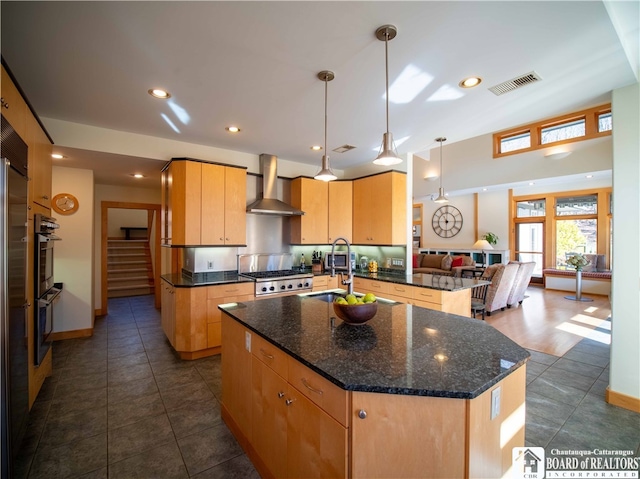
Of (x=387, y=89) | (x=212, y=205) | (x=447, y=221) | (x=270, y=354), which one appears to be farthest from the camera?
(x=447, y=221)

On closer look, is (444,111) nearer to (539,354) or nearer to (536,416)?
(536,416)

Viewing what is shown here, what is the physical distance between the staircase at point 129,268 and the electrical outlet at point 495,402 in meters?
8.05

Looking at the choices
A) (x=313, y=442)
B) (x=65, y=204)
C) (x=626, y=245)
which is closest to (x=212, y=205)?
(x=65, y=204)

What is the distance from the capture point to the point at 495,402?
1.16 meters

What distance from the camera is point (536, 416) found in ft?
7.46

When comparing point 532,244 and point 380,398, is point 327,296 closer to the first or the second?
point 380,398

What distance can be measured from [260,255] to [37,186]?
2.60m

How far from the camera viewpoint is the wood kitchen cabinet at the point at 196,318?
3.28 meters

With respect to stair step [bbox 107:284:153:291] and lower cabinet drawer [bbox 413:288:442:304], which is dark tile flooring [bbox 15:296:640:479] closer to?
lower cabinet drawer [bbox 413:288:442:304]

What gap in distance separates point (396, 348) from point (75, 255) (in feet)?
15.5

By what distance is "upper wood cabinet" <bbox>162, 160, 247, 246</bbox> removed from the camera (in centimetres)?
355

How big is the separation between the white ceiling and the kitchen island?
5.93 feet

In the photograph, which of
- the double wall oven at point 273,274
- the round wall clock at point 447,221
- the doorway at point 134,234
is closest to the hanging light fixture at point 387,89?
the double wall oven at point 273,274

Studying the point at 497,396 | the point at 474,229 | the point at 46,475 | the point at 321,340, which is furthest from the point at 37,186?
the point at 474,229
